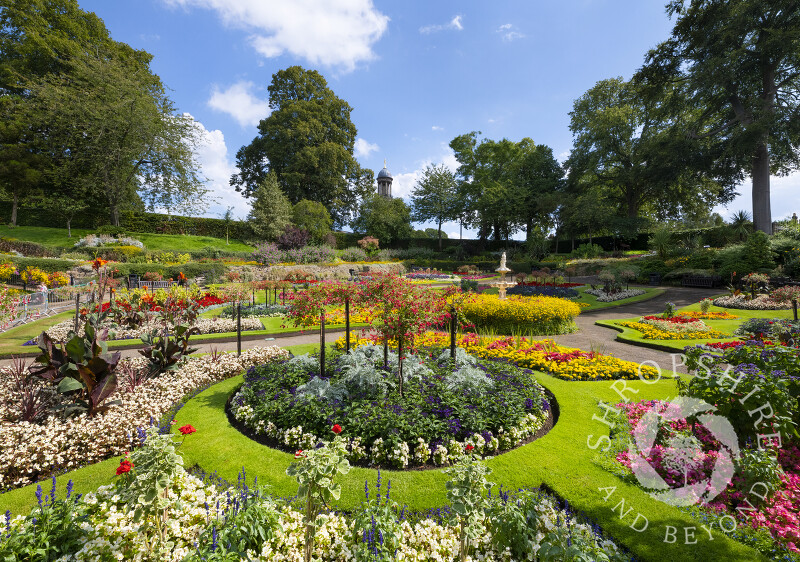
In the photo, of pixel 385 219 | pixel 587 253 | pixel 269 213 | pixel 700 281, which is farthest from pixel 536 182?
pixel 269 213

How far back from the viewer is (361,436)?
13.1ft

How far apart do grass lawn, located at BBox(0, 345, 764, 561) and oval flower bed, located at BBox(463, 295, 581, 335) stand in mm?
5853


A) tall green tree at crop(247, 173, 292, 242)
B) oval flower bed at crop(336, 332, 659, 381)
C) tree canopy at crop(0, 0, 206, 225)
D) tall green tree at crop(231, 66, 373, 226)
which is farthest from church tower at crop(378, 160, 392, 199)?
oval flower bed at crop(336, 332, 659, 381)

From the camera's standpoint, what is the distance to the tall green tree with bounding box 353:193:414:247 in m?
41.0

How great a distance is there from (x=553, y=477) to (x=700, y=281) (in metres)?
22.8

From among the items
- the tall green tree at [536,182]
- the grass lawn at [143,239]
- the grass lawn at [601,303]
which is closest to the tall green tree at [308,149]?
the grass lawn at [143,239]

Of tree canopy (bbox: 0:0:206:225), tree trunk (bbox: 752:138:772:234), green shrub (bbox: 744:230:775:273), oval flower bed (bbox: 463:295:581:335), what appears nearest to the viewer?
oval flower bed (bbox: 463:295:581:335)

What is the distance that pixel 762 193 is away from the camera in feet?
73.8

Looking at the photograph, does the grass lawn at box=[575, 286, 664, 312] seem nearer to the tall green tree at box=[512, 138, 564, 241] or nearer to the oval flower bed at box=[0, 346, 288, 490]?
the oval flower bed at box=[0, 346, 288, 490]

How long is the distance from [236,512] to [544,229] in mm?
46081

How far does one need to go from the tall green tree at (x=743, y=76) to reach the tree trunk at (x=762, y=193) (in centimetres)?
5

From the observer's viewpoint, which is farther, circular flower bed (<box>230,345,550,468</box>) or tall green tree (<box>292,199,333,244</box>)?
tall green tree (<box>292,199,333,244</box>)

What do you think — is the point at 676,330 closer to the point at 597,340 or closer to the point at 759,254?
the point at 597,340

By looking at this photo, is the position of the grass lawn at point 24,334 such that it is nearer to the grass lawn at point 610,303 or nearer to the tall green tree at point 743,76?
the grass lawn at point 610,303
